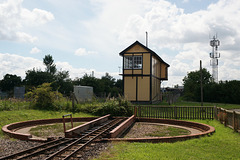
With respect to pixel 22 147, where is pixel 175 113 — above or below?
above

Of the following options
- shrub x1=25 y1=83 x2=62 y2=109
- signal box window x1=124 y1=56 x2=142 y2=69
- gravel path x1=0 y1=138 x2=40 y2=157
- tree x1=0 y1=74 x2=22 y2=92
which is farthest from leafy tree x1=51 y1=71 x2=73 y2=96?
gravel path x1=0 y1=138 x2=40 y2=157

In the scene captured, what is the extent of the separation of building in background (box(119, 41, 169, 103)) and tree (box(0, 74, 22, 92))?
49046mm

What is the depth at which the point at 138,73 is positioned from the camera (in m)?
29.2

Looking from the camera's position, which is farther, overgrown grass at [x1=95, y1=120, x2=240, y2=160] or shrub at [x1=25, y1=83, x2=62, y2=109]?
shrub at [x1=25, y1=83, x2=62, y2=109]

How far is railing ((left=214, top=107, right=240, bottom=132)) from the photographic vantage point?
11.1m

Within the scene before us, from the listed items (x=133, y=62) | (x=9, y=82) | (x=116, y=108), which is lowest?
(x=116, y=108)

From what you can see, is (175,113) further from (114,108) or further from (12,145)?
(12,145)

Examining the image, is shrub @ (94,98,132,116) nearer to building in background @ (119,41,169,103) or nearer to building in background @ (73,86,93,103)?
building in background @ (73,86,93,103)

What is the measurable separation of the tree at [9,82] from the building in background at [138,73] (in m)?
49.0

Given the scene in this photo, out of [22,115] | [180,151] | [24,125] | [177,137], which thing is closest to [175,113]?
[177,137]

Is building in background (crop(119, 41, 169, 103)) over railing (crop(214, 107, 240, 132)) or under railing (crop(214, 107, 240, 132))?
over

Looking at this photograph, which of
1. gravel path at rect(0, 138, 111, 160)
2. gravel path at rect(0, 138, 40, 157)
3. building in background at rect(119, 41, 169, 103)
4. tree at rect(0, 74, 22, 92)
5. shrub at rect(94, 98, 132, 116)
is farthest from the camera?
tree at rect(0, 74, 22, 92)

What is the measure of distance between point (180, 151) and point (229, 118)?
6.42 m

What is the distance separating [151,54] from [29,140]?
2110 centimetres
